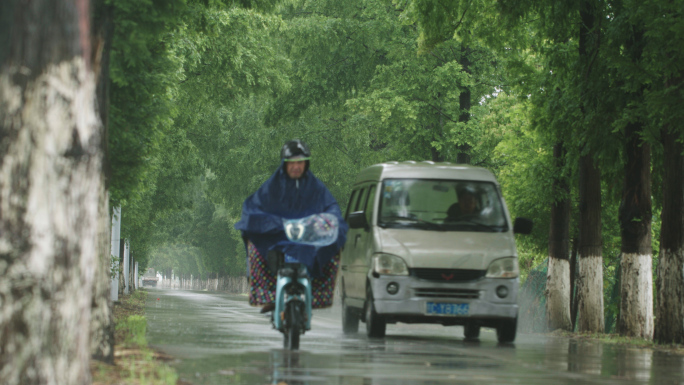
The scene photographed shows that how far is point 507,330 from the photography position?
14.2 meters

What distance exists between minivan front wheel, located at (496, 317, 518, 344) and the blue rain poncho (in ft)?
13.5

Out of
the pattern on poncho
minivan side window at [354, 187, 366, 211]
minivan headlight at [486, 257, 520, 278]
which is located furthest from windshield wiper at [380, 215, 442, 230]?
the pattern on poncho

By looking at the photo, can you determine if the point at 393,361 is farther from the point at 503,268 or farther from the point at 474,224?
the point at 474,224

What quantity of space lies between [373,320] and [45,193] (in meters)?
9.44

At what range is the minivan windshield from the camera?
13.9 m

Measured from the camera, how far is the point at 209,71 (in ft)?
95.1

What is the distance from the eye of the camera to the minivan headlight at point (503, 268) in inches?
534

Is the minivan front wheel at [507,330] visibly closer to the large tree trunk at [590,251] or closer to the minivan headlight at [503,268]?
the minivan headlight at [503,268]

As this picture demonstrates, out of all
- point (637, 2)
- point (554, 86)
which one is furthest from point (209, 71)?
point (637, 2)

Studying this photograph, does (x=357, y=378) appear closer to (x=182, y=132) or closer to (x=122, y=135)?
(x=122, y=135)

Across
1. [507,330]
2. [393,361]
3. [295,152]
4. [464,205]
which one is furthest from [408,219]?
[393,361]

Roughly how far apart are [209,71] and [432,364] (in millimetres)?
20245

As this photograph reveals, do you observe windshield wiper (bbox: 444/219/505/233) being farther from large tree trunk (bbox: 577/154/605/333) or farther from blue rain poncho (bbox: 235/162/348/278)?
large tree trunk (bbox: 577/154/605/333)

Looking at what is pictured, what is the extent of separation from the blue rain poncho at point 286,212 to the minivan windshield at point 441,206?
3.25m
